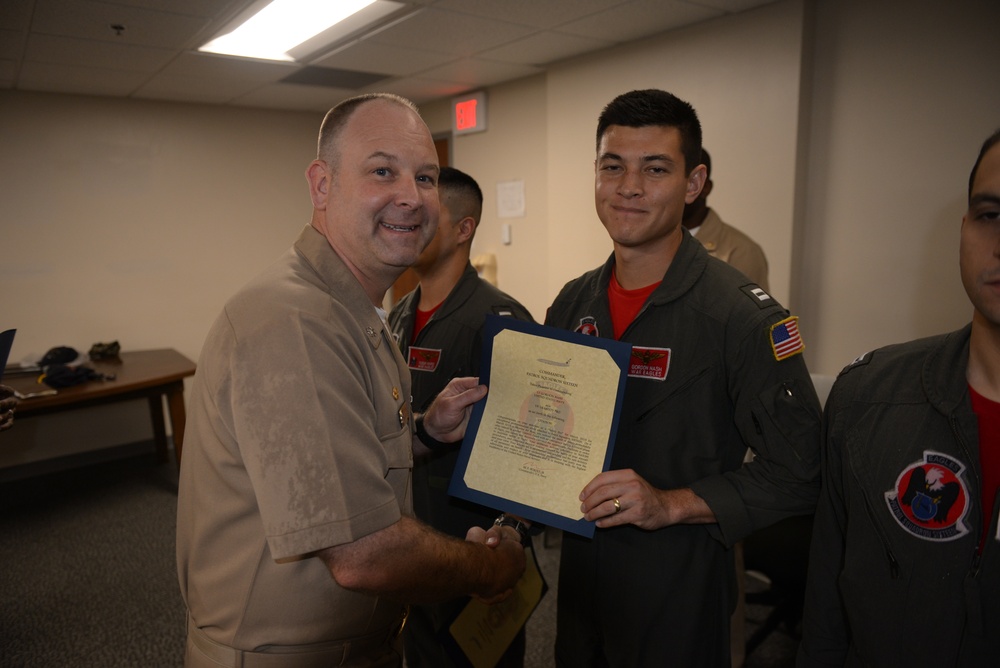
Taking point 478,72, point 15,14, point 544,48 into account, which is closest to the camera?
point 15,14

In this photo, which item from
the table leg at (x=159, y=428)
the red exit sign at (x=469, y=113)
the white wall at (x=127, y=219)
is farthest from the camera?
the red exit sign at (x=469, y=113)

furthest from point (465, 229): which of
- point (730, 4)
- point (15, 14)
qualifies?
point (15, 14)

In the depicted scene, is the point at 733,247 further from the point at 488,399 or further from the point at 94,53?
the point at 94,53

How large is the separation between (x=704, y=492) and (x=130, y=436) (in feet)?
17.5

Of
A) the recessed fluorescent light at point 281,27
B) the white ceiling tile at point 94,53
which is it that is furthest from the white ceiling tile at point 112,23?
the recessed fluorescent light at point 281,27

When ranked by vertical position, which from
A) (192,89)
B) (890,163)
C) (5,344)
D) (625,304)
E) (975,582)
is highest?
(192,89)

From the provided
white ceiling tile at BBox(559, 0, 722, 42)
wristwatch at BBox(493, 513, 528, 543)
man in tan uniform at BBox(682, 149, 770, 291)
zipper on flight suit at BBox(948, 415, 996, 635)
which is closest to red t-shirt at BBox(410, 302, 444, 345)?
wristwatch at BBox(493, 513, 528, 543)

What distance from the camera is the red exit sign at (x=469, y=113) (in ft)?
17.1

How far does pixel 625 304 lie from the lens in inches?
57.8

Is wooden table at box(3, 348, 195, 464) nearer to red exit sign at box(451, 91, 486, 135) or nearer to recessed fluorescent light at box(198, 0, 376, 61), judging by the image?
recessed fluorescent light at box(198, 0, 376, 61)

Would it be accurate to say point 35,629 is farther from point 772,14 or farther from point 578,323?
point 772,14

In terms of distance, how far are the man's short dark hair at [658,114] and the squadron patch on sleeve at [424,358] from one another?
37.6 inches

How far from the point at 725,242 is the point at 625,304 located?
178cm

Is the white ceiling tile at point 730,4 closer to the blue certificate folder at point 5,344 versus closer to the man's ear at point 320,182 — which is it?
the man's ear at point 320,182
